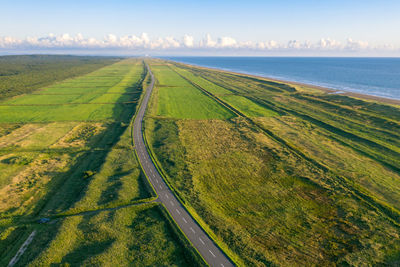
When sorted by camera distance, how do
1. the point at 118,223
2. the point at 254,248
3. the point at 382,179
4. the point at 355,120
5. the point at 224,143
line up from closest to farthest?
the point at 254,248
the point at 118,223
the point at 382,179
the point at 224,143
the point at 355,120

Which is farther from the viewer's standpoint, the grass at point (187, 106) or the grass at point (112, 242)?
the grass at point (187, 106)

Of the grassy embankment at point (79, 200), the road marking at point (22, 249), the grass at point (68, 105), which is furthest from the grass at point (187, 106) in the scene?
the road marking at point (22, 249)

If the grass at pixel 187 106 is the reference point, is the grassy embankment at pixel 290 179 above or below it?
below

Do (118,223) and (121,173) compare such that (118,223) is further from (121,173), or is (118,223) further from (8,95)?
(8,95)

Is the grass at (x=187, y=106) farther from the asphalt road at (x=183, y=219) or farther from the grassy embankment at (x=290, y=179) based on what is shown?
the asphalt road at (x=183, y=219)

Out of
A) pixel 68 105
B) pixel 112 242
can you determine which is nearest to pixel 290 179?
pixel 112 242

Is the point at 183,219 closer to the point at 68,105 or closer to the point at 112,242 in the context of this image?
the point at 112,242

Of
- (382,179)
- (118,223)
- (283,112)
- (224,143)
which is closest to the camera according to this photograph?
(118,223)

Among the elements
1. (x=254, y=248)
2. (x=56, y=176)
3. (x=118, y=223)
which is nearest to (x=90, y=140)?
(x=56, y=176)
